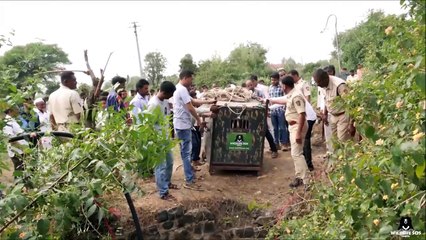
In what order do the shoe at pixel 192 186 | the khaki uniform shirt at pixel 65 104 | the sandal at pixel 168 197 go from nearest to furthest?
the khaki uniform shirt at pixel 65 104
the sandal at pixel 168 197
the shoe at pixel 192 186

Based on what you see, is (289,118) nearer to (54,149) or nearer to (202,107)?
(202,107)

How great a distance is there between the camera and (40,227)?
215 centimetres

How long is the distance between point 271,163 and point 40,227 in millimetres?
5883

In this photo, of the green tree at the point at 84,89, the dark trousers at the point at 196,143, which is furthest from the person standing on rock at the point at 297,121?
the green tree at the point at 84,89

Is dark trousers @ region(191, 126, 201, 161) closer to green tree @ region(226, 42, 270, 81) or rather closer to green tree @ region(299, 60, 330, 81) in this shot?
green tree @ region(299, 60, 330, 81)

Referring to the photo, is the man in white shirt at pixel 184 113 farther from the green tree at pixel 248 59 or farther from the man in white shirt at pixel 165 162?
the green tree at pixel 248 59

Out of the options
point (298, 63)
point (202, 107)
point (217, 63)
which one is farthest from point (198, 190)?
point (298, 63)

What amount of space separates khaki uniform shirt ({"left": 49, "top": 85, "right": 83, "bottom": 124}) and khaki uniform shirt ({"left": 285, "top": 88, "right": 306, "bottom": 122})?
8.85 ft

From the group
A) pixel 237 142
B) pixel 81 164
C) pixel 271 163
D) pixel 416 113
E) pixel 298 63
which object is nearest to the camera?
pixel 416 113

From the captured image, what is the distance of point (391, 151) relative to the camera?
170 centimetres

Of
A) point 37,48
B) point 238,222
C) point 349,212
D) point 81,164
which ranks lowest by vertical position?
point 238,222

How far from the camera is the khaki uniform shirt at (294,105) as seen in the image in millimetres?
6016

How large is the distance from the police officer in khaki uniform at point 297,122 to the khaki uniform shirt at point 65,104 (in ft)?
8.88

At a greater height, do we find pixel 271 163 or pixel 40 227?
pixel 40 227
